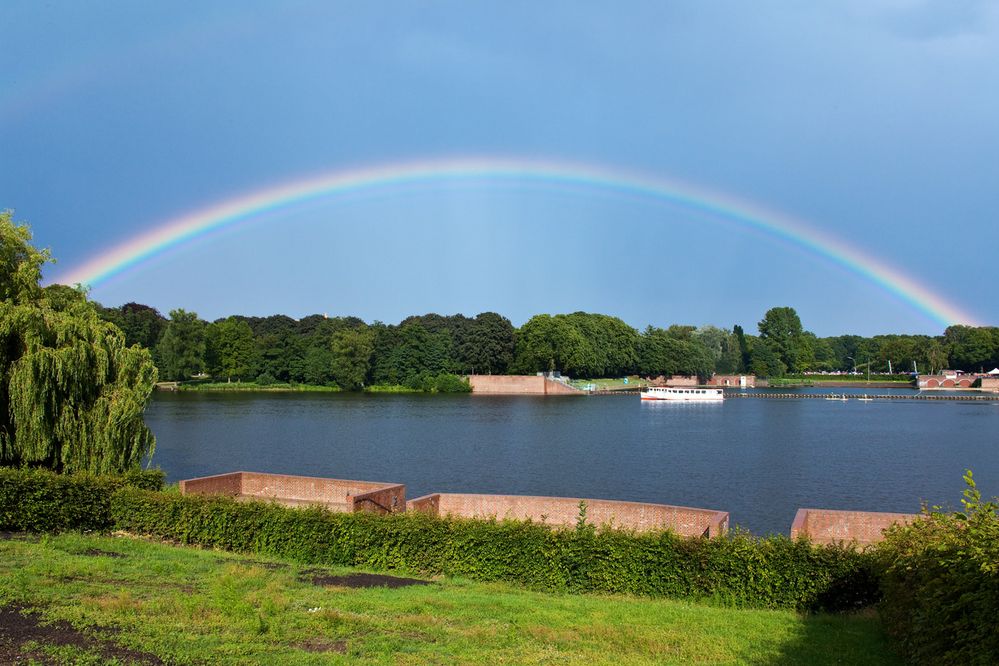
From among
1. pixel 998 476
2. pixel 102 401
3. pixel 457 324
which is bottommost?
pixel 998 476

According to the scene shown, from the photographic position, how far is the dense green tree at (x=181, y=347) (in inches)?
4840

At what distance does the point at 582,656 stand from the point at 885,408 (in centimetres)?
11551

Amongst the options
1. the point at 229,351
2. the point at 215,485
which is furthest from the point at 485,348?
the point at 215,485

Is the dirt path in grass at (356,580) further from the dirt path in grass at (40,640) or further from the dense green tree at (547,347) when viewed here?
the dense green tree at (547,347)

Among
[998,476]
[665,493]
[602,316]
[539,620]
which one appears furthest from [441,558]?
[602,316]

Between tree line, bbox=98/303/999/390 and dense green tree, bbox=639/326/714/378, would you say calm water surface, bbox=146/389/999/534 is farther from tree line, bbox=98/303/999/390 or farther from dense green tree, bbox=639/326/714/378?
dense green tree, bbox=639/326/714/378

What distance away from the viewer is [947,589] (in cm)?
835

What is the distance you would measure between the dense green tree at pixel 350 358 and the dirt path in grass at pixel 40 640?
11775 centimetres

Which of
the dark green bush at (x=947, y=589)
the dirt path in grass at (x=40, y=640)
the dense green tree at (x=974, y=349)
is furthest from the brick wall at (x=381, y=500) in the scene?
the dense green tree at (x=974, y=349)

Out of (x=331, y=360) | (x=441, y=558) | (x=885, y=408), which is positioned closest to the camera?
(x=441, y=558)

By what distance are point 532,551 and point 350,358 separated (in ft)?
379

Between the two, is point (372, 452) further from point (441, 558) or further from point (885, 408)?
point (885, 408)

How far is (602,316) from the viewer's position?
6058 inches

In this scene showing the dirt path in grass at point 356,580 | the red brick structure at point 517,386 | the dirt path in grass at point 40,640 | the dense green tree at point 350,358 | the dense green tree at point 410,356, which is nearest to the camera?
the dirt path in grass at point 40,640
